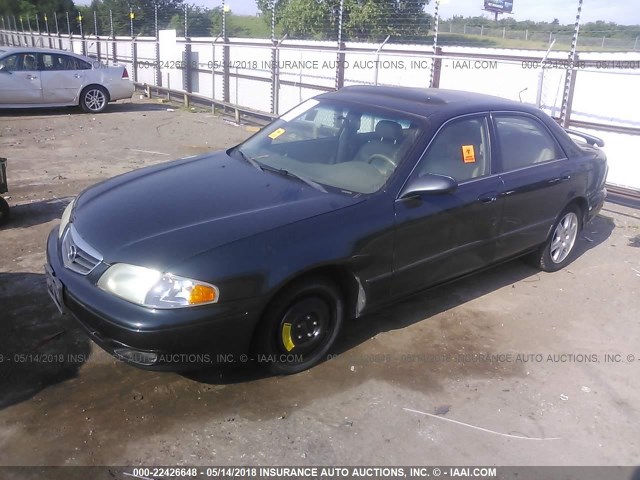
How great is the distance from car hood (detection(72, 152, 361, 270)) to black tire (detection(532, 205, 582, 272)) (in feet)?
8.25

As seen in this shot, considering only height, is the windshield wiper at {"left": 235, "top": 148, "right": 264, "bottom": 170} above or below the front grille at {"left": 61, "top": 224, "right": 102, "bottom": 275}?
above

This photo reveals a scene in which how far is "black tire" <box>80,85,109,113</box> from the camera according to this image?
46.5ft

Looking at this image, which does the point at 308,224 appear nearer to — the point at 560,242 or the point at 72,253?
the point at 72,253

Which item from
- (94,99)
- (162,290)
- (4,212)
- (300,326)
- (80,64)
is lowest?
(4,212)

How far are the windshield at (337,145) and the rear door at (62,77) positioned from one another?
422 inches

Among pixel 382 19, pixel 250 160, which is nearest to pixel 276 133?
pixel 250 160

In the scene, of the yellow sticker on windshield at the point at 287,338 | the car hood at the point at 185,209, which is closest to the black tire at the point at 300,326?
the yellow sticker on windshield at the point at 287,338

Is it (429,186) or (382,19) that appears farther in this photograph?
(382,19)

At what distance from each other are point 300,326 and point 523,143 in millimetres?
2601

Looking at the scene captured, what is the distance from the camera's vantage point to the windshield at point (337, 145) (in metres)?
3.99

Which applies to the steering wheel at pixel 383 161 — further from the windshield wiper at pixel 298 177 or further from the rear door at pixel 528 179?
the rear door at pixel 528 179

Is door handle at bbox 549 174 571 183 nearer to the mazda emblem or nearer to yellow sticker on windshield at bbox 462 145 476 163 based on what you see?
yellow sticker on windshield at bbox 462 145 476 163

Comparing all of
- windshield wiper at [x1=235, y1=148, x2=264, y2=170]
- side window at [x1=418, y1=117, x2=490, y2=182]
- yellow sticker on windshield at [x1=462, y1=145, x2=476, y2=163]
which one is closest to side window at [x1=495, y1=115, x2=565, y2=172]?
side window at [x1=418, y1=117, x2=490, y2=182]

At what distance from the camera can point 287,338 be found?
3.48m
